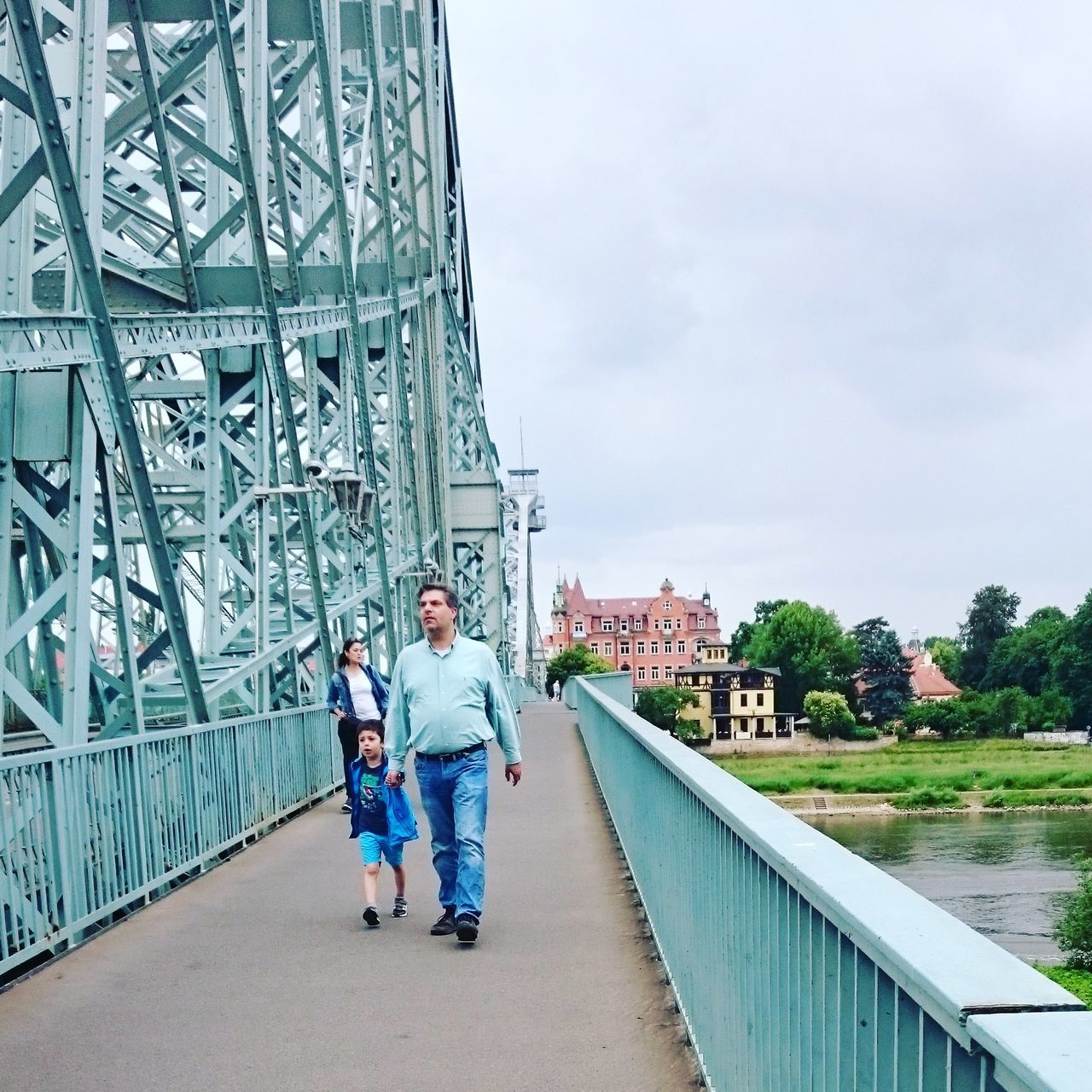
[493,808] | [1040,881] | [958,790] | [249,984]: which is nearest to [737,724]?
[958,790]

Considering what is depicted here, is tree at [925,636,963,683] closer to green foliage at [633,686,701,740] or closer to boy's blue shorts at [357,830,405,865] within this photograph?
green foliage at [633,686,701,740]

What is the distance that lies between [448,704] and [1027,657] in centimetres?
11872

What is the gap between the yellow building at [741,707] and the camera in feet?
370

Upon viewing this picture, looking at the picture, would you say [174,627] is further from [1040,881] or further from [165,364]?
[1040,881]

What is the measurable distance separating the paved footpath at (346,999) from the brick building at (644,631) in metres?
138

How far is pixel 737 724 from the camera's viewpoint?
4434 inches

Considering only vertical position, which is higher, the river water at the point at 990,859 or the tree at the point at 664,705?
the tree at the point at 664,705

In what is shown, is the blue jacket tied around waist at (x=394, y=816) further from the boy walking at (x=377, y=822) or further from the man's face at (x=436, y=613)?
the man's face at (x=436, y=613)

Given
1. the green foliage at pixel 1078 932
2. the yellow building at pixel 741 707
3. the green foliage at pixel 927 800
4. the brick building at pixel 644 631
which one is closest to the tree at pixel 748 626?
the brick building at pixel 644 631

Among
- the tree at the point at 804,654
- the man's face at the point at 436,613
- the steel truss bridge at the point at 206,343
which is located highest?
the steel truss bridge at the point at 206,343

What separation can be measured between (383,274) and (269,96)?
22.5 ft

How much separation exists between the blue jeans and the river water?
3189 cm

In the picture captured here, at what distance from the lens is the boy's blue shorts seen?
7.21m

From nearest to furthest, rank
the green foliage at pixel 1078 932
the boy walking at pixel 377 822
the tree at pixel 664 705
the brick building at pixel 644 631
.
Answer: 1. the boy walking at pixel 377 822
2. the green foliage at pixel 1078 932
3. the tree at pixel 664 705
4. the brick building at pixel 644 631
